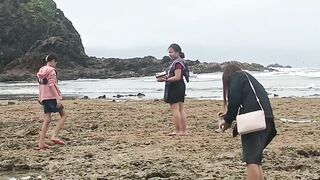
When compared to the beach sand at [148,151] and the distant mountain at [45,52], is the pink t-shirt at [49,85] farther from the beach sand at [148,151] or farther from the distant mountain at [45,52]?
the distant mountain at [45,52]

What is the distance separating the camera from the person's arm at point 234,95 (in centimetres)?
537

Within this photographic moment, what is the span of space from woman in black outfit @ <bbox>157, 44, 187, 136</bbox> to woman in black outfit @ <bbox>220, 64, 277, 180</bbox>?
15.2 feet

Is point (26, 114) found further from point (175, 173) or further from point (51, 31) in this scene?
point (51, 31)

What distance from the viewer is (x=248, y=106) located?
536cm

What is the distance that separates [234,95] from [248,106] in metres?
0.17

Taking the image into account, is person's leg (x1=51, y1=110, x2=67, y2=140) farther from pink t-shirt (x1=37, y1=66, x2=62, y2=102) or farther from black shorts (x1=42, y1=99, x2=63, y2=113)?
pink t-shirt (x1=37, y1=66, x2=62, y2=102)

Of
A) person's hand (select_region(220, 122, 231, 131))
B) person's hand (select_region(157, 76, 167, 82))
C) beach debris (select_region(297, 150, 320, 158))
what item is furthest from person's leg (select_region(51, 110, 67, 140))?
person's hand (select_region(220, 122, 231, 131))

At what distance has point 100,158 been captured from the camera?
812 centimetres

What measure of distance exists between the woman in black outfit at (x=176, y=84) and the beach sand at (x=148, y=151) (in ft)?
1.27

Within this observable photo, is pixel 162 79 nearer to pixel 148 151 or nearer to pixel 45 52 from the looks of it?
pixel 148 151

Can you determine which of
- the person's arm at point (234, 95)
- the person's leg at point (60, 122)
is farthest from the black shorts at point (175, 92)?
the person's arm at point (234, 95)

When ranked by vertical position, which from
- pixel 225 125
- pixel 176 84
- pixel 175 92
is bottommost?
pixel 225 125

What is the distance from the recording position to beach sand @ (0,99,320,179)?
7096 millimetres

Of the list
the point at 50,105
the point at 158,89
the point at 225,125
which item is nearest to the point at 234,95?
the point at 225,125
